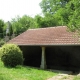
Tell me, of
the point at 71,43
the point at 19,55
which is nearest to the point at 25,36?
the point at 19,55

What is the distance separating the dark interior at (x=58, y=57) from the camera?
1886cm

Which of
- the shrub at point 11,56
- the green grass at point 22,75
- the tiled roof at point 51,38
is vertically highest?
the tiled roof at point 51,38

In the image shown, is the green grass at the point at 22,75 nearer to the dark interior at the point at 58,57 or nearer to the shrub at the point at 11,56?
the shrub at the point at 11,56

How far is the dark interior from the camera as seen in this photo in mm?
18859

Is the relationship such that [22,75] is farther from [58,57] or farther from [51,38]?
[58,57]

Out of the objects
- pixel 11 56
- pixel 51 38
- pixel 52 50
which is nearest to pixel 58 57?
pixel 52 50

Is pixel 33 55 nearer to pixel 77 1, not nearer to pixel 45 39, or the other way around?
pixel 45 39

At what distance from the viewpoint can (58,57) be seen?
20047 millimetres

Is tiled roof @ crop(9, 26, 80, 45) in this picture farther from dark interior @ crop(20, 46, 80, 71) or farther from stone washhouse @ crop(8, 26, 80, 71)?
dark interior @ crop(20, 46, 80, 71)

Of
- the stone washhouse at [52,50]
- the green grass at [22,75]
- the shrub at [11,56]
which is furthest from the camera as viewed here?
the stone washhouse at [52,50]

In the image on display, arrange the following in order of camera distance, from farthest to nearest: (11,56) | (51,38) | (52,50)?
(52,50), (51,38), (11,56)

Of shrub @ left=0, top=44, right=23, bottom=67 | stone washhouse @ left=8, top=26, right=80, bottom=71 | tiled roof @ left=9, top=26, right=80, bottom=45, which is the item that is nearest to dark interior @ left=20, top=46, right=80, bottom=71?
stone washhouse @ left=8, top=26, right=80, bottom=71

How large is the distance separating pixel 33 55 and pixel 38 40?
357 centimetres

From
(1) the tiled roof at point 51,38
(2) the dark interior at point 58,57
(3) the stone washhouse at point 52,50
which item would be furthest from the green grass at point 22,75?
(2) the dark interior at point 58,57
